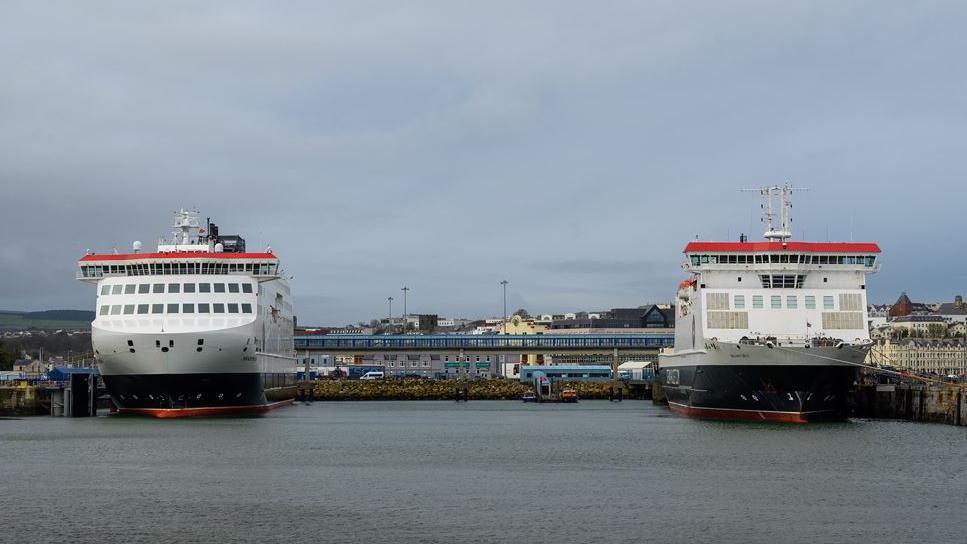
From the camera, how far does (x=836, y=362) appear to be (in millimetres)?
59500

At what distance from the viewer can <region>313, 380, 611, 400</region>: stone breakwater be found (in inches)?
4715

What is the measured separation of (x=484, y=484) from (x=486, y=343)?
327ft

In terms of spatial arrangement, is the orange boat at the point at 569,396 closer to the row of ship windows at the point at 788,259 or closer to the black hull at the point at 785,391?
the row of ship windows at the point at 788,259

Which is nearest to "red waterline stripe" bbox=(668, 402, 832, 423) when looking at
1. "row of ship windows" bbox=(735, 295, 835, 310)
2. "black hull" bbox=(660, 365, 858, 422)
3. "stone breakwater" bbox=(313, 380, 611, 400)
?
"black hull" bbox=(660, 365, 858, 422)

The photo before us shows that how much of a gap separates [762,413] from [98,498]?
115 ft

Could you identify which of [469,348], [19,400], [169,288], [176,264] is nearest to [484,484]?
[169,288]

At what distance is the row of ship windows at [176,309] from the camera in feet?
227

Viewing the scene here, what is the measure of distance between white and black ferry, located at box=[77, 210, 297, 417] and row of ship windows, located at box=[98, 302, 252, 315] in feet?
0.18

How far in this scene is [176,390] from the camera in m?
66.9

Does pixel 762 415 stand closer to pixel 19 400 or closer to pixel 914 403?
pixel 914 403

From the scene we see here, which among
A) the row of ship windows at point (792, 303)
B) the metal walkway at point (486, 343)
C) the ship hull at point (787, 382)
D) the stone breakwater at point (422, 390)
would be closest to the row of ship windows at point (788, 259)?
the row of ship windows at point (792, 303)

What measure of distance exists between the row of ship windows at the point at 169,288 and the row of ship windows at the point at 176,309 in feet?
3.32

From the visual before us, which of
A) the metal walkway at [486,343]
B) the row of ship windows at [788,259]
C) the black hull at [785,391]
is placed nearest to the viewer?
the black hull at [785,391]

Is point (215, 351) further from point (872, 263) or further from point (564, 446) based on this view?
point (872, 263)
